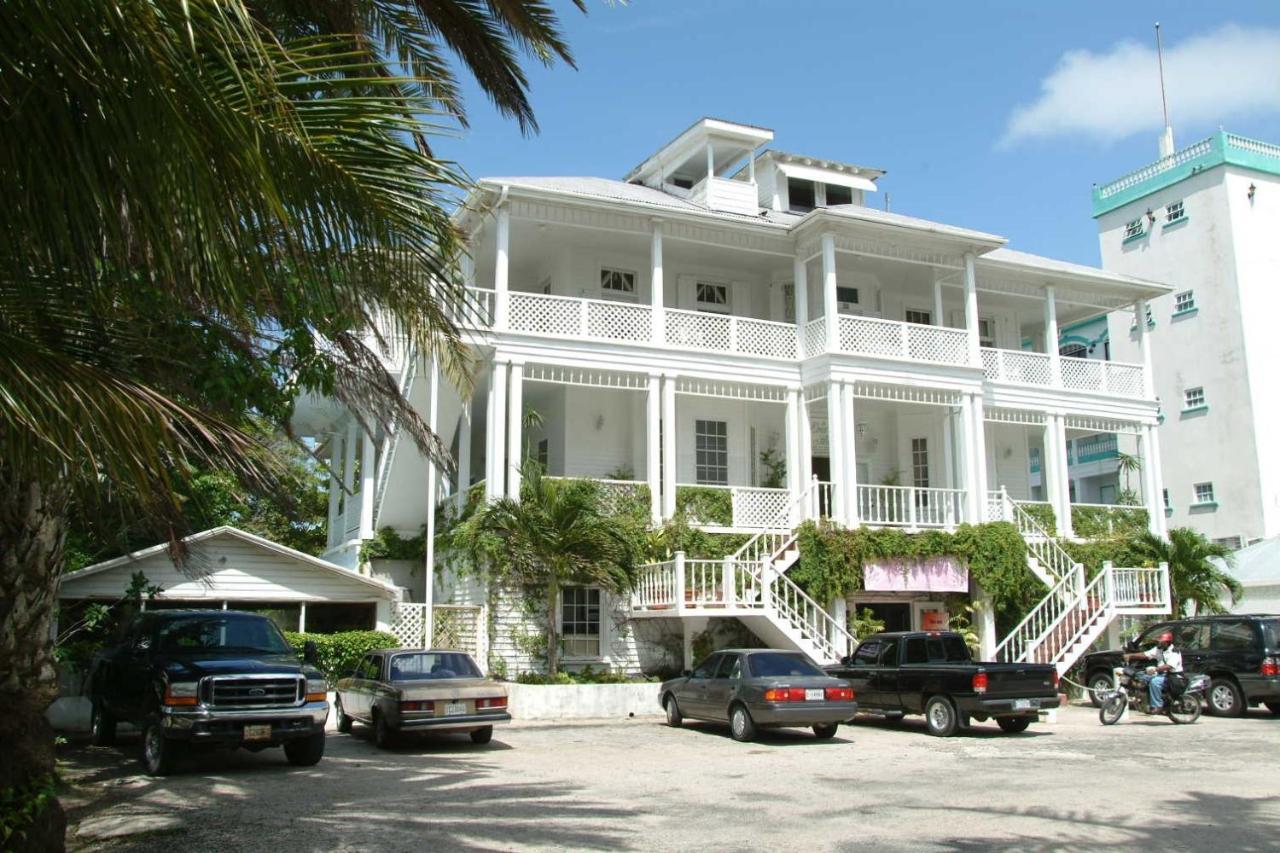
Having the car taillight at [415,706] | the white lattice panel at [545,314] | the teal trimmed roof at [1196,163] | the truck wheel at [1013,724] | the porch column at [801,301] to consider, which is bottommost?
the truck wheel at [1013,724]

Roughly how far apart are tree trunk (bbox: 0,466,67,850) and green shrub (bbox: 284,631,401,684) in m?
12.3

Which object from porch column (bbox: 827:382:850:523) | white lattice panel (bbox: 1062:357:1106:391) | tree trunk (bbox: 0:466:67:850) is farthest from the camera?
white lattice panel (bbox: 1062:357:1106:391)

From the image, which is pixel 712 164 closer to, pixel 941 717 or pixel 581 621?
pixel 581 621

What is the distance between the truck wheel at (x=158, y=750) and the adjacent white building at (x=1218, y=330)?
35.8m

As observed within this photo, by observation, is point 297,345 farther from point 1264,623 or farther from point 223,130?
point 1264,623

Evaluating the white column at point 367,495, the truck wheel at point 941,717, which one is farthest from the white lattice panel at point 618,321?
the truck wheel at point 941,717

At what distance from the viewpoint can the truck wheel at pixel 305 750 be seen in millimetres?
12594

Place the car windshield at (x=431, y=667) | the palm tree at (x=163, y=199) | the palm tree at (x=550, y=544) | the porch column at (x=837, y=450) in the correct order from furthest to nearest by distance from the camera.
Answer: the porch column at (x=837, y=450) → the palm tree at (x=550, y=544) → the car windshield at (x=431, y=667) → the palm tree at (x=163, y=199)

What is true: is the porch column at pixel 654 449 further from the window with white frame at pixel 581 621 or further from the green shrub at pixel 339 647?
the green shrub at pixel 339 647

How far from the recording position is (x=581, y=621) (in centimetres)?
2288

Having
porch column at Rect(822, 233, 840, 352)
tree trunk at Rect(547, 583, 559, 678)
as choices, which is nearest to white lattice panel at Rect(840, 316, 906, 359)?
porch column at Rect(822, 233, 840, 352)

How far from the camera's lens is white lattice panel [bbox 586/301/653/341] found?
23484mm

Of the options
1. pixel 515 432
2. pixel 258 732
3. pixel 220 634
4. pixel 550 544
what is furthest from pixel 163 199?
pixel 515 432

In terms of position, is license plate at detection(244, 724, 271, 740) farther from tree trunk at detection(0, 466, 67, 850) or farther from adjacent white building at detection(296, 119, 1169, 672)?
adjacent white building at detection(296, 119, 1169, 672)
